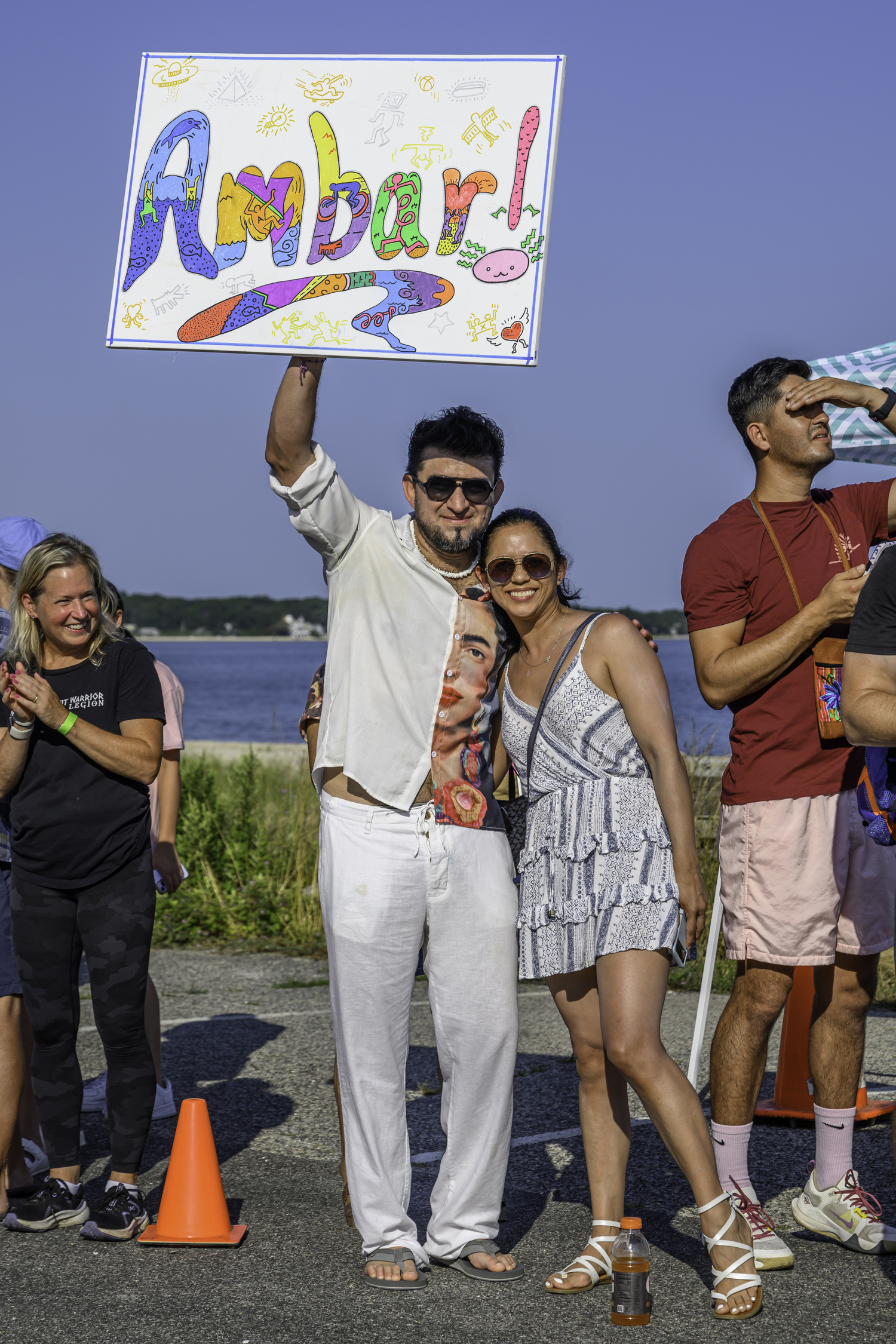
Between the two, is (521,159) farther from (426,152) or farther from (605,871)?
(605,871)

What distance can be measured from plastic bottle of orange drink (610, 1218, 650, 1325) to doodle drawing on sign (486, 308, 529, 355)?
247 cm

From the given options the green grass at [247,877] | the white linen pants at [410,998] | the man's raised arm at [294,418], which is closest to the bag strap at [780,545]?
the white linen pants at [410,998]

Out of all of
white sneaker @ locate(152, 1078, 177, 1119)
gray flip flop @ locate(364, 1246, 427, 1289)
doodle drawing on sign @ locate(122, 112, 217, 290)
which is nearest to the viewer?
doodle drawing on sign @ locate(122, 112, 217, 290)

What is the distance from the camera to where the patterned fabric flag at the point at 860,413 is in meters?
5.02

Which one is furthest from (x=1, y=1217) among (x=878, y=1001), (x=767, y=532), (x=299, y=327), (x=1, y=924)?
(x=878, y=1001)

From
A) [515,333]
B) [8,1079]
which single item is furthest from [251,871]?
[515,333]

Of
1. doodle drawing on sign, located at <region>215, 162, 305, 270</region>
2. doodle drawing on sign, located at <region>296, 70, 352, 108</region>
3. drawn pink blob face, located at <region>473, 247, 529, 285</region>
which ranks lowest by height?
drawn pink blob face, located at <region>473, 247, 529, 285</region>

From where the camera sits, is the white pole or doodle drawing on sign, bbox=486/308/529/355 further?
the white pole

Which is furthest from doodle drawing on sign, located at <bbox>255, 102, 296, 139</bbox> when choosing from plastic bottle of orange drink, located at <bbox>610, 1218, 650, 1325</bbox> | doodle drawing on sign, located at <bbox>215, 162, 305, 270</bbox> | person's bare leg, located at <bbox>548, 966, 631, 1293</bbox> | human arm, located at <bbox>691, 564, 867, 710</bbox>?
plastic bottle of orange drink, located at <bbox>610, 1218, 650, 1325</bbox>

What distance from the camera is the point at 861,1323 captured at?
371cm

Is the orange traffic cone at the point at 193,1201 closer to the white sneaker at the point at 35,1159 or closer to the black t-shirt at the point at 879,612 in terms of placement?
the white sneaker at the point at 35,1159

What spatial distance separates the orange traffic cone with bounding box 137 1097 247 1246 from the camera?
14.3ft

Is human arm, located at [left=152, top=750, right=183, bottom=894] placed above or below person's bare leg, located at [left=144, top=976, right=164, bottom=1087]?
above

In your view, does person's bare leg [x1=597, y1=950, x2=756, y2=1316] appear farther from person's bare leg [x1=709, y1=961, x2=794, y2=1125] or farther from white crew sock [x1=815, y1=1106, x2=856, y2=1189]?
white crew sock [x1=815, y1=1106, x2=856, y2=1189]
